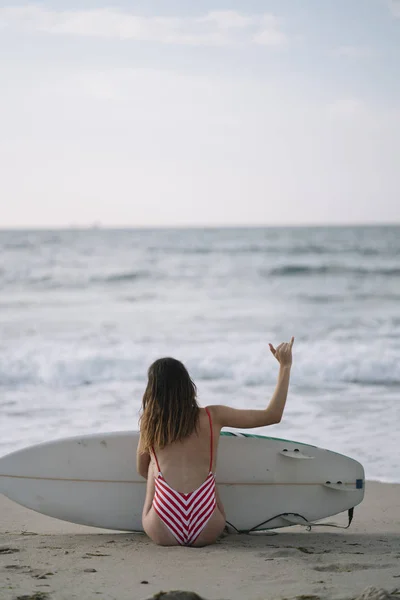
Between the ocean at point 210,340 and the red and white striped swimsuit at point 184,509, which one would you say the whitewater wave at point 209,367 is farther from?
the red and white striped swimsuit at point 184,509

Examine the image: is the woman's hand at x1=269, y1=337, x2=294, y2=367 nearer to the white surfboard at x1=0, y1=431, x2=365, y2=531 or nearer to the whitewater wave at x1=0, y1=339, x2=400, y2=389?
the white surfboard at x1=0, y1=431, x2=365, y2=531

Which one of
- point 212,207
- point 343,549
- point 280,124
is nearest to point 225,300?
point 280,124

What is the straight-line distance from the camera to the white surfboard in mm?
3592

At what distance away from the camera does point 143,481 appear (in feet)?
11.8

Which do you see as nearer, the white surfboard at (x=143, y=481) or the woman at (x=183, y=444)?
the woman at (x=183, y=444)

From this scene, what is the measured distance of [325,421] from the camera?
619 cm

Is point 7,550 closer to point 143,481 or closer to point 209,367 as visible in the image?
point 143,481

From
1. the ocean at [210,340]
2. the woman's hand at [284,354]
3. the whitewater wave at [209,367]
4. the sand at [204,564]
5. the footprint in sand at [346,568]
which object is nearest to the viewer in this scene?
the sand at [204,564]

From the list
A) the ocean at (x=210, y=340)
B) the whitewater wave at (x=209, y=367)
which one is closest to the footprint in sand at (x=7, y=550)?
the ocean at (x=210, y=340)

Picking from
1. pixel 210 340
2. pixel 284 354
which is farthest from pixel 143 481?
pixel 210 340

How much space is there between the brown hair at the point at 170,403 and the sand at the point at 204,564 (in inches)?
20.1

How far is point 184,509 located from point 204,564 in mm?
341

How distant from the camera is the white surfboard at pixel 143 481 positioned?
3.59 meters

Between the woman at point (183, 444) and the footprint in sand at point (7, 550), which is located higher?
the woman at point (183, 444)
